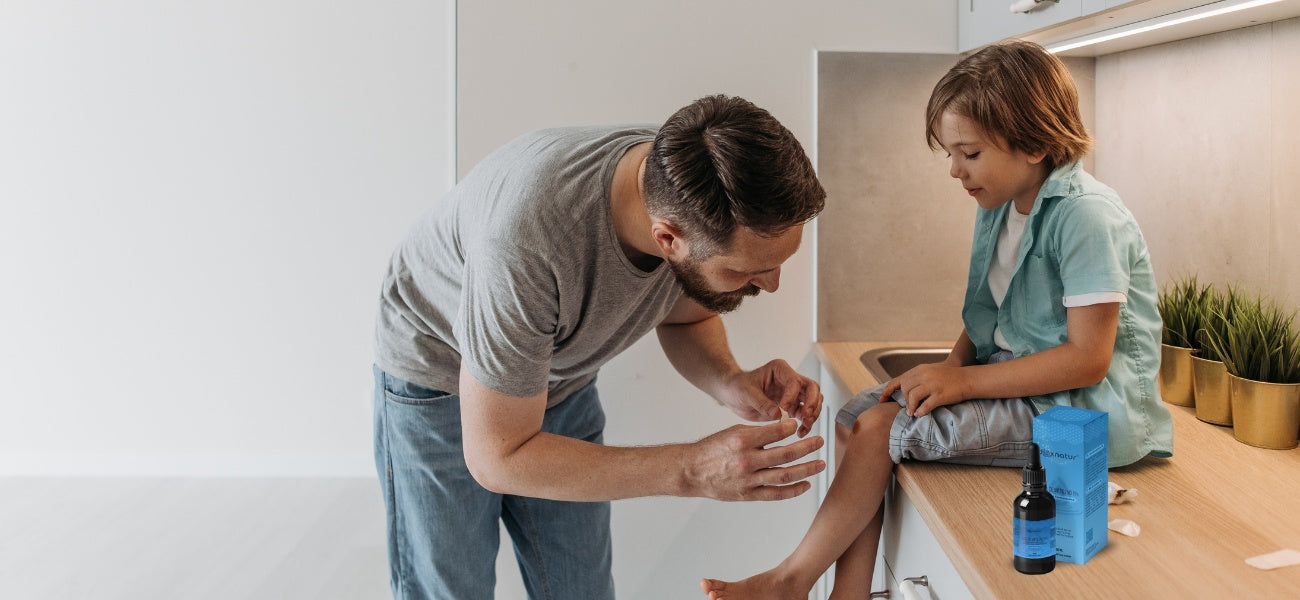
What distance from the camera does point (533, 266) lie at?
4.04 ft

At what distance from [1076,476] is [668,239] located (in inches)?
20.2

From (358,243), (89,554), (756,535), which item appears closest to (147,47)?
(358,243)

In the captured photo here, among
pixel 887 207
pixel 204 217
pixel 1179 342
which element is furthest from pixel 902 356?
pixel 204 217

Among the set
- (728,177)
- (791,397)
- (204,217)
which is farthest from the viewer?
(204,217)

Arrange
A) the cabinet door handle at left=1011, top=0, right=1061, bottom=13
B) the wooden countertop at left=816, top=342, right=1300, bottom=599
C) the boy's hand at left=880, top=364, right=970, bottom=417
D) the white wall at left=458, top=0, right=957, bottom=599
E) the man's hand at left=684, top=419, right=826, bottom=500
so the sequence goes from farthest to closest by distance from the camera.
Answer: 1. the white wall at left=458, top=0, right=957, bottom=599
2. the cabinet door handle at left=1011, top=0, right=1061, bottom=13
3. the boy's hand at left=880, top=364, right=970, bottom=417
4. the man's hand at left=684, top=419, right=826, bottom=500
5. the wooden countertop at left=816, top=342, right=1300, bottom=599

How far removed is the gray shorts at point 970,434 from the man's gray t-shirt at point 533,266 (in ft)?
1.31

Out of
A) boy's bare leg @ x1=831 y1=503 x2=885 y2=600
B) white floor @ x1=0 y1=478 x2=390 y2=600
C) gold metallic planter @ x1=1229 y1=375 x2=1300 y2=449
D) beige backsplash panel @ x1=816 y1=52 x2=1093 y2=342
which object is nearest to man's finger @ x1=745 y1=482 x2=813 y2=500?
boy's bare leg @ x1=831 y1=503 x2=885 y2=600

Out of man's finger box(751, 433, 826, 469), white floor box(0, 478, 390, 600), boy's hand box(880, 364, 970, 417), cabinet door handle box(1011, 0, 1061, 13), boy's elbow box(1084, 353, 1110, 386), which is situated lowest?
white floor box(0, 478, 390, 600)

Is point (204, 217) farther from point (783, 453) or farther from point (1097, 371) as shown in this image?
point (1097, 371)

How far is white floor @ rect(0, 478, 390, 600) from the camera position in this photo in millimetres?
2846

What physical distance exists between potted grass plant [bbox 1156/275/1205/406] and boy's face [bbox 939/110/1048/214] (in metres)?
0.40

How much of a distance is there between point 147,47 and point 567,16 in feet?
8.19

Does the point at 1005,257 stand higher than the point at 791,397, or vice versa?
the point at 1005,257

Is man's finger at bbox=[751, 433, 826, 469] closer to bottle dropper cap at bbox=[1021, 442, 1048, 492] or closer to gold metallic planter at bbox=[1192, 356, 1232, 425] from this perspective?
bottle dropper cap at bbox=[1021, 442, 1048, 492]
